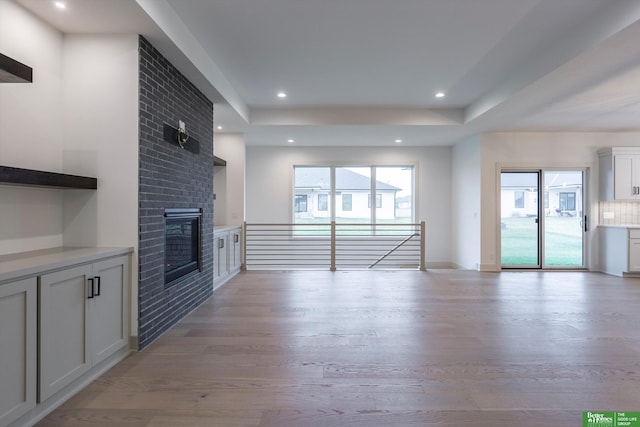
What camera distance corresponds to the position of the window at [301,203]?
27.8 ft

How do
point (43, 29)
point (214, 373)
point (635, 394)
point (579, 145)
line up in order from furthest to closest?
→ point (579, 145)
point (43, 29)
point (214, 373)
point (635, 394)

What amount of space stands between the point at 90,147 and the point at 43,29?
892mm

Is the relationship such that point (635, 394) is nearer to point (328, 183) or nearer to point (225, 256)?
point (225, 256)

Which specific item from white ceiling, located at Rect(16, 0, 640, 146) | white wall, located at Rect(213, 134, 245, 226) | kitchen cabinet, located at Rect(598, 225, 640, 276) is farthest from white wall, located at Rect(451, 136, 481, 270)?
white wall, located at Rect(213, 134, 245, 226)

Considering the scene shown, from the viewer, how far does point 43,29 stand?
2.68 m

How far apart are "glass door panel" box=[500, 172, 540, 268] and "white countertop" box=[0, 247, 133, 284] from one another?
6563 millimetres

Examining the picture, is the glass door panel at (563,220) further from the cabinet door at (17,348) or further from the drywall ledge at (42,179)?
the cabinet door at (17,348)

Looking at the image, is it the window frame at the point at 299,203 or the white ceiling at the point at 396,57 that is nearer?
the white ceiling at the point at 396,57

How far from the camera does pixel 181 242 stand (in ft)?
12.5

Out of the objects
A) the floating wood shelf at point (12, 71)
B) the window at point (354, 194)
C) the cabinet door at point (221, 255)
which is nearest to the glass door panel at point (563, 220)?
the window at point (354, 194)

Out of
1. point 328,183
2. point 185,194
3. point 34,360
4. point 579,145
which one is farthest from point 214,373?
point 579,145

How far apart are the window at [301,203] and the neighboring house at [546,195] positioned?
4146 millimetres

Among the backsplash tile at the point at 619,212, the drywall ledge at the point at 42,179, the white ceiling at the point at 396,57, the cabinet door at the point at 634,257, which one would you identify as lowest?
the cabinet door at the point at 634,257

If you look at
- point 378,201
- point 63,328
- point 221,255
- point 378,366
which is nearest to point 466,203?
point 378,201
